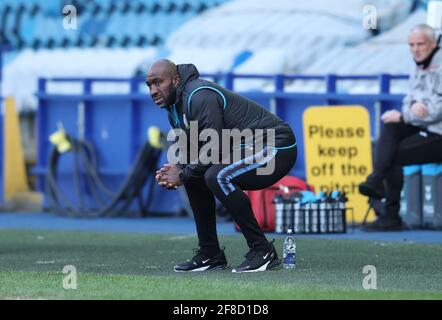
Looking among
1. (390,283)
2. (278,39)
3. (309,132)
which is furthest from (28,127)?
(390,283)

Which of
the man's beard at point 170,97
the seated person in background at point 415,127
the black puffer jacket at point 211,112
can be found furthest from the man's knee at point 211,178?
the seated person in background at point 415,127

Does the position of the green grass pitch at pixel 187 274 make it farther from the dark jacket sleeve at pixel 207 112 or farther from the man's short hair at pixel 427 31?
the man's short hair at pixel 427 31

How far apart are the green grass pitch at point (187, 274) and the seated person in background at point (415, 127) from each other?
1.35 metres

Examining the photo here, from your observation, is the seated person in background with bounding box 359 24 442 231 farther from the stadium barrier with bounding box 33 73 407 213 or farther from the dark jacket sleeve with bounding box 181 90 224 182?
the dark jacket sleeve with bounding box 181 90 224 182

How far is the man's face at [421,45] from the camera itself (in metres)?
15.0

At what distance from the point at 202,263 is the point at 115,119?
8766 mm

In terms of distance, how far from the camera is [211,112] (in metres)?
10.5

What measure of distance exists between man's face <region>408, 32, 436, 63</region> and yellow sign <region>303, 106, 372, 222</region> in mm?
2181

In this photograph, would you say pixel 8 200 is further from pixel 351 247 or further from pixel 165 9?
pixel 351 247

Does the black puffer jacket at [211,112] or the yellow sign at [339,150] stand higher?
the black puffer jacket at [211,112]

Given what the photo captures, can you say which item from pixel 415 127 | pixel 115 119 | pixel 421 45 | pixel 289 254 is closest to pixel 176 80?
pixel 289 254

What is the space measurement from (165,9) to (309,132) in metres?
8.01

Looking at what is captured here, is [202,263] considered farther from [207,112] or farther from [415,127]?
[415,127]

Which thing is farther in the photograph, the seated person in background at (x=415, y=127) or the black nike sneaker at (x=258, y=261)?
the seated person in background at (x=415, y=127)
